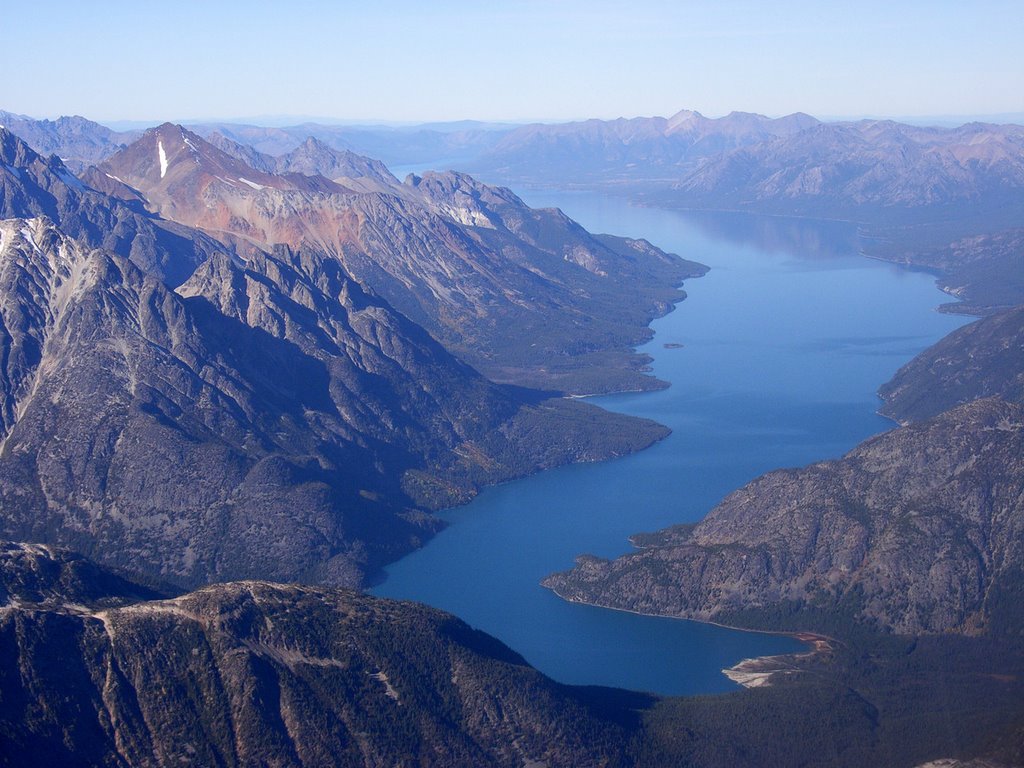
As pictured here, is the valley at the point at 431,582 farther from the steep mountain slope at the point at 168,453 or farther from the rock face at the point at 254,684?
the steep mountain slope at the point at 168,453

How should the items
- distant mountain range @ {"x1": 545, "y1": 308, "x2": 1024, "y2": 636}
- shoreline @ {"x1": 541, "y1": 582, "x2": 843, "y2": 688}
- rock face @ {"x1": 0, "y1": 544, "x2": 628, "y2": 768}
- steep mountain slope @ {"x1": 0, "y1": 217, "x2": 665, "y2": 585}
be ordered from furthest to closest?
steep mountain slope @ {"x1": 0, "y1": 217, "x2": 665, "y2": 585}
distant mountain range @ {"x1": 545, "y1": 308, "x2": 1024, "y2": 636}
shoreline @ {"x1": 541, "y1": 582, "x2": 843, "y2": 688}
rock face @ {"x1": 0, "y1": 544, "x2": 628, "y2": 768}

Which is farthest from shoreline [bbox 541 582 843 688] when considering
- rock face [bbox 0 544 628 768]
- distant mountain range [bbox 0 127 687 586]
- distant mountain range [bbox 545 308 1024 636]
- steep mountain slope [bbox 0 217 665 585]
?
distant mountain range [bbox 0 127 687 586]

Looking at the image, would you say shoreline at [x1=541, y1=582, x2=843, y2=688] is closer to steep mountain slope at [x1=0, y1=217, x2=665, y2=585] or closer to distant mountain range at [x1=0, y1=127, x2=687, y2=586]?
steep mountain slope at [x1=0, y1=217, x2=665, y2=585]

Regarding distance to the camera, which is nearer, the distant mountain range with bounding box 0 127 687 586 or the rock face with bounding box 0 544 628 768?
the rock face with bounding box 0 544 628 768

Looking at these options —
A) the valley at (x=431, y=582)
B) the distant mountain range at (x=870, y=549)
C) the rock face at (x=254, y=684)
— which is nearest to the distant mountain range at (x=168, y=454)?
the valley at (x=431, y=582)

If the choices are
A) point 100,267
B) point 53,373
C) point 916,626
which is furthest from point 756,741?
point 100,267

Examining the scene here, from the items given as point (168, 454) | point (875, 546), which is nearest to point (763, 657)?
point (875, 546)

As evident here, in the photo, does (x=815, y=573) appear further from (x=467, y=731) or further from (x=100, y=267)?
(x=100, y=267)
